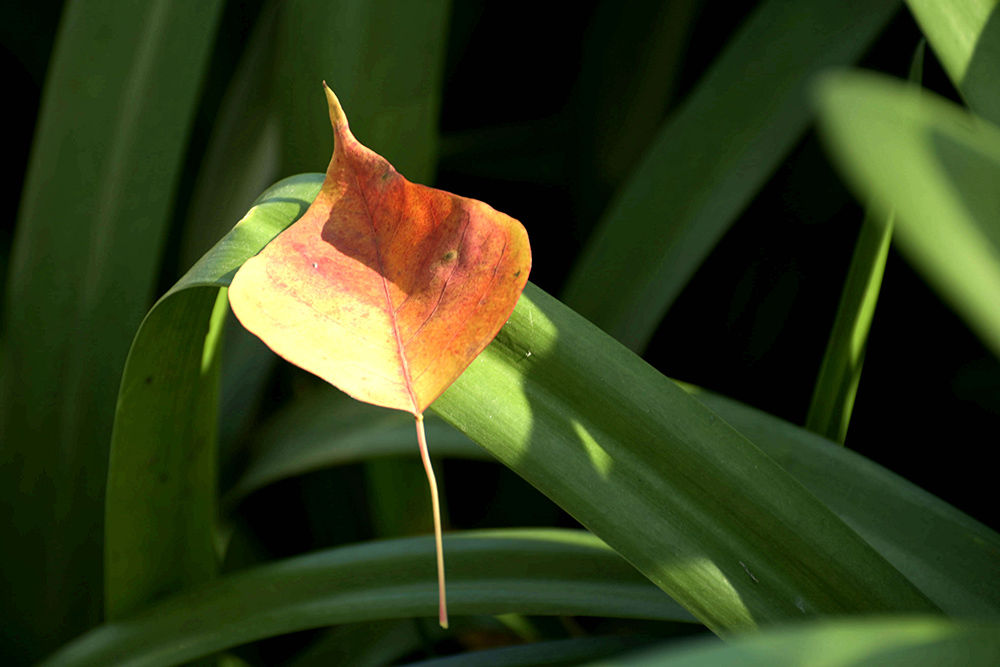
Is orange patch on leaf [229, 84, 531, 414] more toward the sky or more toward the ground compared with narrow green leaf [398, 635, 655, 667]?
more toward the sky

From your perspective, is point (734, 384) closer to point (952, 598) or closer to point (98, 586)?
point (952, 598)

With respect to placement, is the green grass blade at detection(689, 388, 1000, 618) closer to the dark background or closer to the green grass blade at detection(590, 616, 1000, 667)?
the green grass blade at detection(590, 616, 1000, 667)

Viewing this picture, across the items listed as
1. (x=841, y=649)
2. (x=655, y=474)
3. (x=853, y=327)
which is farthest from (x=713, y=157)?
(x=841, y=649)

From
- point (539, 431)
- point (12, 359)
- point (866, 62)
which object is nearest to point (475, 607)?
point (539, 431)

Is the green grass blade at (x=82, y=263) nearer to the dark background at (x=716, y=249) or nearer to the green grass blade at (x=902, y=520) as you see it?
the dark background at (x=716, y=249)

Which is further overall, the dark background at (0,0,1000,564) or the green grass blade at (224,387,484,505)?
the dark background at (0,0,1000,564)

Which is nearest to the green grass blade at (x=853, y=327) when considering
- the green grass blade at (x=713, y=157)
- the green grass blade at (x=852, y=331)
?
the green grass blade at (x=852, y=331)

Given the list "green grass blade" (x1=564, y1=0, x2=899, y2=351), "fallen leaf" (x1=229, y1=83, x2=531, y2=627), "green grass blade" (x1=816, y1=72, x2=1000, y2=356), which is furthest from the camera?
"green grass blade" (x1=564, y1=0, x2=899, y2=351)

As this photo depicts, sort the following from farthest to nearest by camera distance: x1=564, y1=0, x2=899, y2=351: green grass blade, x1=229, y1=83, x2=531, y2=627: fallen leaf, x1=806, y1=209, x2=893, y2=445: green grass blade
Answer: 1. x1=564, y1=0, x2=899, y2=351: green grass blade
2. x1=806, y1=209, x2=893, y2=445: green grass blade
3. x1=229, y1=83, x2=531, y2=627: fallen leaf

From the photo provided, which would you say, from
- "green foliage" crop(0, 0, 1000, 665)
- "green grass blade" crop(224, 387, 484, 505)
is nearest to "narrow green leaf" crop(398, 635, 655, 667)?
"green foliage" crop(0, 0, 1000, 665)
